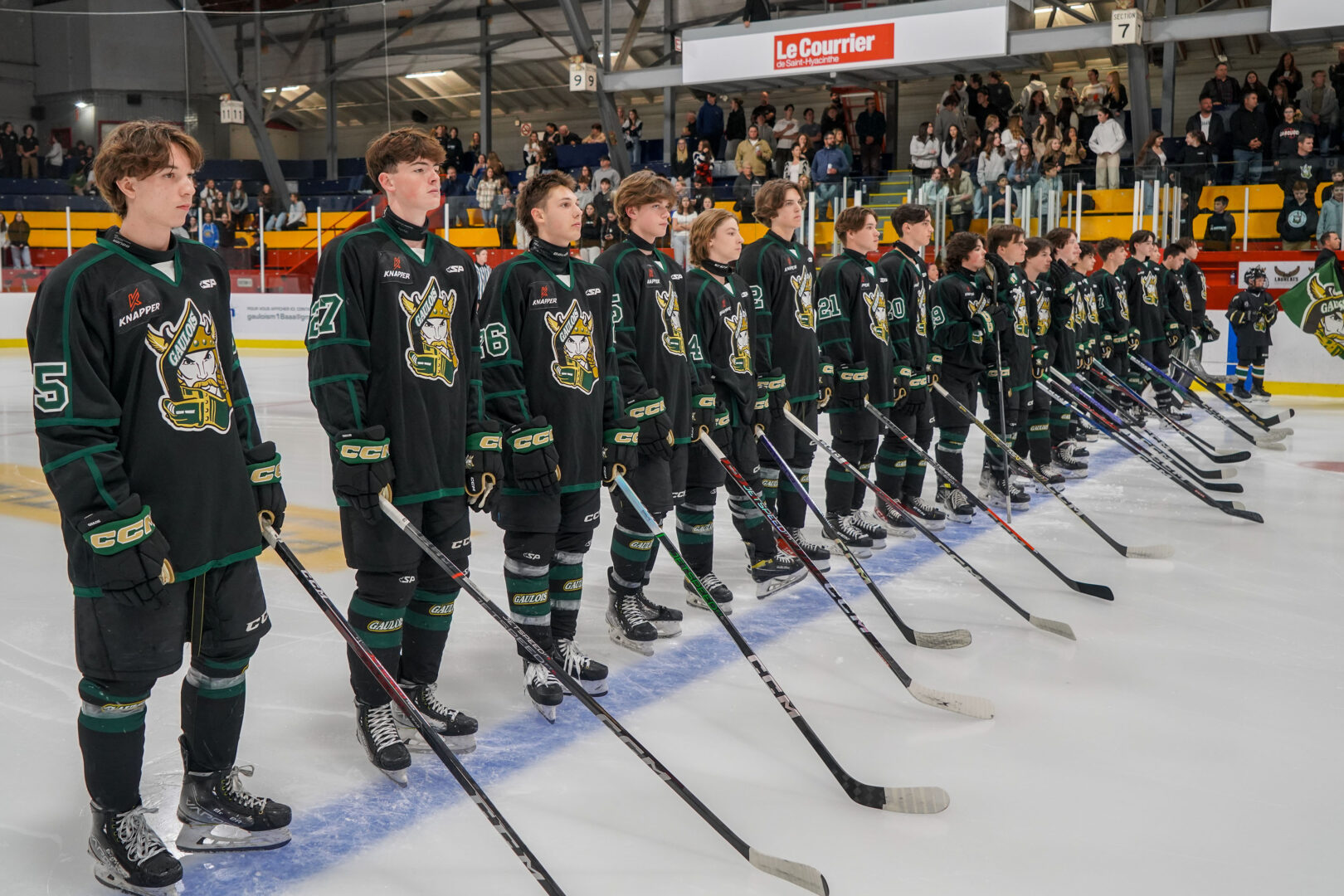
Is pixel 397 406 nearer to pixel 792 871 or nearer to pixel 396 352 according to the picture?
pixel 396 352

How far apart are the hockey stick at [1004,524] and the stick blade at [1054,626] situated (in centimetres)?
43

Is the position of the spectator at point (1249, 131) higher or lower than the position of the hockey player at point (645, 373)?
higher

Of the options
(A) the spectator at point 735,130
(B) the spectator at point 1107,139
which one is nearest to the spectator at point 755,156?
(A) the spectator at point 735,130

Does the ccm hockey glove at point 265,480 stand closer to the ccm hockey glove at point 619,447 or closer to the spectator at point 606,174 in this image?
the ccm hockey glove at point 619,447

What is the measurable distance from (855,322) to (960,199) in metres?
6.39

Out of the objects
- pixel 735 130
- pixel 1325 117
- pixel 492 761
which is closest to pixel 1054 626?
pixel 492 761

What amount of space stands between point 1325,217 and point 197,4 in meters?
13.1

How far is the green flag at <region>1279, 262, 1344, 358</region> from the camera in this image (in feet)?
28.8

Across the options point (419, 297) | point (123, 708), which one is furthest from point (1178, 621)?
point (123, 708)

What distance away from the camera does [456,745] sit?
8.48 ft

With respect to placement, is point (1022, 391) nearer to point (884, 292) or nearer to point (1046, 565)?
point (884, 292)

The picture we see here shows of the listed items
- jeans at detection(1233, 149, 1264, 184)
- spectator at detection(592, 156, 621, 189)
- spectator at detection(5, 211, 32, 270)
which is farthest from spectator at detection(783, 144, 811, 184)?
spectator at detection(5, 211, 32, 270)

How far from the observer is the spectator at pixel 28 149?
14.7 meters

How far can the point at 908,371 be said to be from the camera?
186 inches
